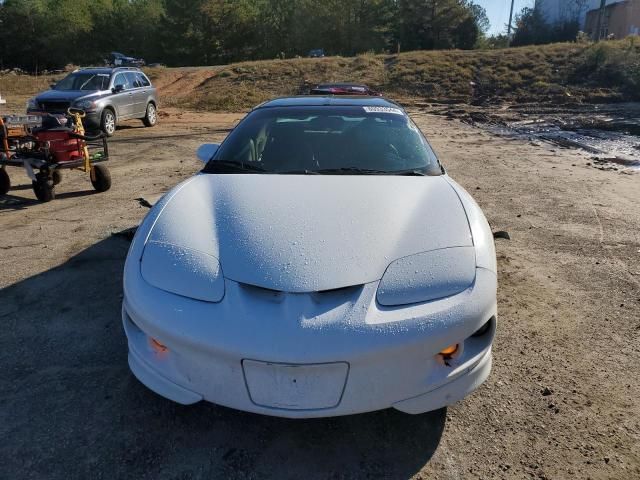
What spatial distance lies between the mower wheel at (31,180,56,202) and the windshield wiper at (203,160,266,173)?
420 centimetres

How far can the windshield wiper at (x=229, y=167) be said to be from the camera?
3.46 metres

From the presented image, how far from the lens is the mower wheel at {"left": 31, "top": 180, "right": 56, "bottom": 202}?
6641mm

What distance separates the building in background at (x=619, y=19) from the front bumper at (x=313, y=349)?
52786 mm

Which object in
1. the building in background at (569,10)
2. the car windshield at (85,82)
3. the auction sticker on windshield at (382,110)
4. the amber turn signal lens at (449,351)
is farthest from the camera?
the building in background at (569,10)

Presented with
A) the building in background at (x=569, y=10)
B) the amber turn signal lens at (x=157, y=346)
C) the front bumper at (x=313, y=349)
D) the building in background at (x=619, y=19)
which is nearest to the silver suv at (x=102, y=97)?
the amber turn signal lens at (x=157, y=346)

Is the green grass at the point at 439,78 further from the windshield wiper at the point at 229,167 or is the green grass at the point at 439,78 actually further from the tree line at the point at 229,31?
the tree line at the point at 229,31

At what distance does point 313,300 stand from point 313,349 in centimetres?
24

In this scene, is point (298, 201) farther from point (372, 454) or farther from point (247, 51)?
point (247, 51)

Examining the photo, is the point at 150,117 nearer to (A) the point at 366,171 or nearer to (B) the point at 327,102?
(B) the point at 327,102

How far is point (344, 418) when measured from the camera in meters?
2.53

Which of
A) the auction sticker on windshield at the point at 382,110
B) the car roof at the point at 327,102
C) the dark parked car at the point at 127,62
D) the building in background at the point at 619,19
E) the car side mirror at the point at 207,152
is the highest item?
the building in background at the point at 619,19

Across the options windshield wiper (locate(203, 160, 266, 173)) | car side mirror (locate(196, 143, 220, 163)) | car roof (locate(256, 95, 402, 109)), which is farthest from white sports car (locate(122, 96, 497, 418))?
car roof (locate(256, 95, 402, 109))

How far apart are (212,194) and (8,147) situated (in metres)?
5.21

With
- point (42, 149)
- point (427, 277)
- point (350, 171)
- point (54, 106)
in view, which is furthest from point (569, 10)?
point (427, 277)
